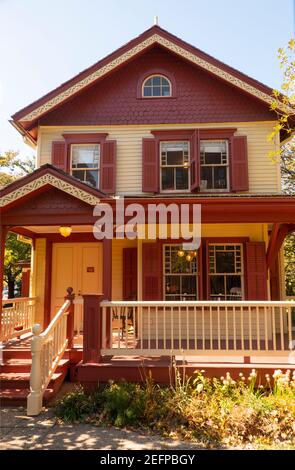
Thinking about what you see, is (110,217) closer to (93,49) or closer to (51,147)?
(51,147)

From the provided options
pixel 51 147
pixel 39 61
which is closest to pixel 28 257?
pixel 51 147

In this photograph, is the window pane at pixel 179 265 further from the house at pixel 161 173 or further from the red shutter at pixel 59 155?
the red shutter at pixel 59 155

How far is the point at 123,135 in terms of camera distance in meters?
9.71

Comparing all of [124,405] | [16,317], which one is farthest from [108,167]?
[124,405]

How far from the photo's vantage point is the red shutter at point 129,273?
29.3ft

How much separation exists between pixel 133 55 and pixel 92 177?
3.54m

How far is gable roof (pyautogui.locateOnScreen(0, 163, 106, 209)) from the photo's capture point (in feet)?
22.4

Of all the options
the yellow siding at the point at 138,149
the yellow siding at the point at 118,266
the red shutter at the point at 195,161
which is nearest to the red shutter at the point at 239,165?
the yellow siding at the point at 138,149

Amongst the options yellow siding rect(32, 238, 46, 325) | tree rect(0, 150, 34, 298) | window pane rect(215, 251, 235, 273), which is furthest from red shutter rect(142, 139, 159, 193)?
tree rect(0, 150, 34, 298)

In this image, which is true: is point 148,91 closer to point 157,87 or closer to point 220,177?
point 157,87

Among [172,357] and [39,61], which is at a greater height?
[39,61]

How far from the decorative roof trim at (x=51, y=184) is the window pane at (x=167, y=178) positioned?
3141 millimetres
